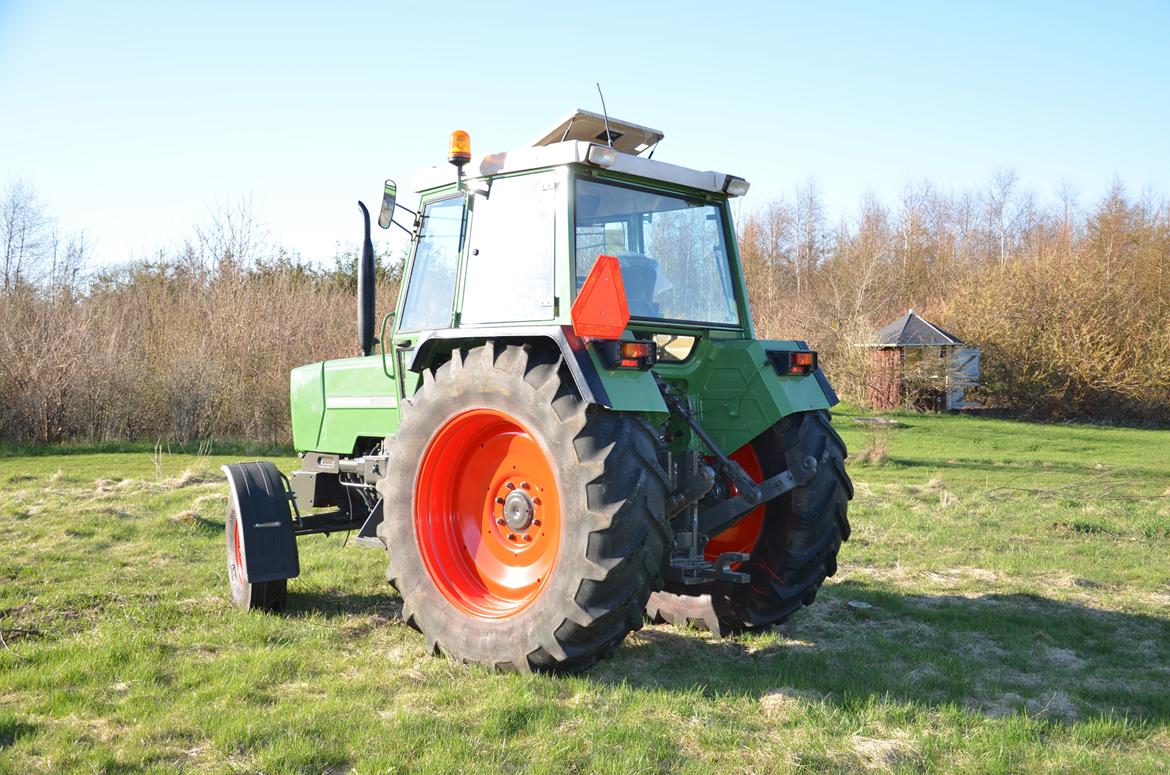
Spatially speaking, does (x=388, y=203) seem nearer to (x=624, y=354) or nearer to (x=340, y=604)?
(x=624, y=354)

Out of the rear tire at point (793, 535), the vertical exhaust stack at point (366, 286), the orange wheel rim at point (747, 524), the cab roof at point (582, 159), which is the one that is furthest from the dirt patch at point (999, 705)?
the vertical exhaust stack at point (366, 286)

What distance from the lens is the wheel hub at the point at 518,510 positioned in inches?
172

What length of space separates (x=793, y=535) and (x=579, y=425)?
152 centimetres

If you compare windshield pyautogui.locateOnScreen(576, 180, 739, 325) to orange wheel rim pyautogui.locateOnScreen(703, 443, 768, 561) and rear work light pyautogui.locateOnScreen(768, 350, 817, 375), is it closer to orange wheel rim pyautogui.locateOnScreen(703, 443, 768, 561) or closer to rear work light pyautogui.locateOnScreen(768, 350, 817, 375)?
rear work light pyautogui.locateOnScreen(768, 350, 817, 375)

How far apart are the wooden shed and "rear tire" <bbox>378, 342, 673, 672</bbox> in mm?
27022

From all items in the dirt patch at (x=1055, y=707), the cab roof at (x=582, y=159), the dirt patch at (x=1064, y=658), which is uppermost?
the cab roof at (x=582, y=159)

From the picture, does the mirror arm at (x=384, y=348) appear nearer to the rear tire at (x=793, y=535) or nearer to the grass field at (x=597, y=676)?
the grass field at (x=597, y=676)

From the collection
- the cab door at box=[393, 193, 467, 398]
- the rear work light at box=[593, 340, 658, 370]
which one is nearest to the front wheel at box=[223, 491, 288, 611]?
the cab door at box=[393, 193, 467, 398]

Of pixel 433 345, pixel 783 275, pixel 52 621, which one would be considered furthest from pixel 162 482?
pixel 783 275

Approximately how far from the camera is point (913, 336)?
29781 millimetres

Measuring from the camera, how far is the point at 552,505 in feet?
14.3

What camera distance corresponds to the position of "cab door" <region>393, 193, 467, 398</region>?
495cm

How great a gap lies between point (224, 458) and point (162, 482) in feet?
12.6

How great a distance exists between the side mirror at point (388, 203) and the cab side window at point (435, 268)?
18cm
